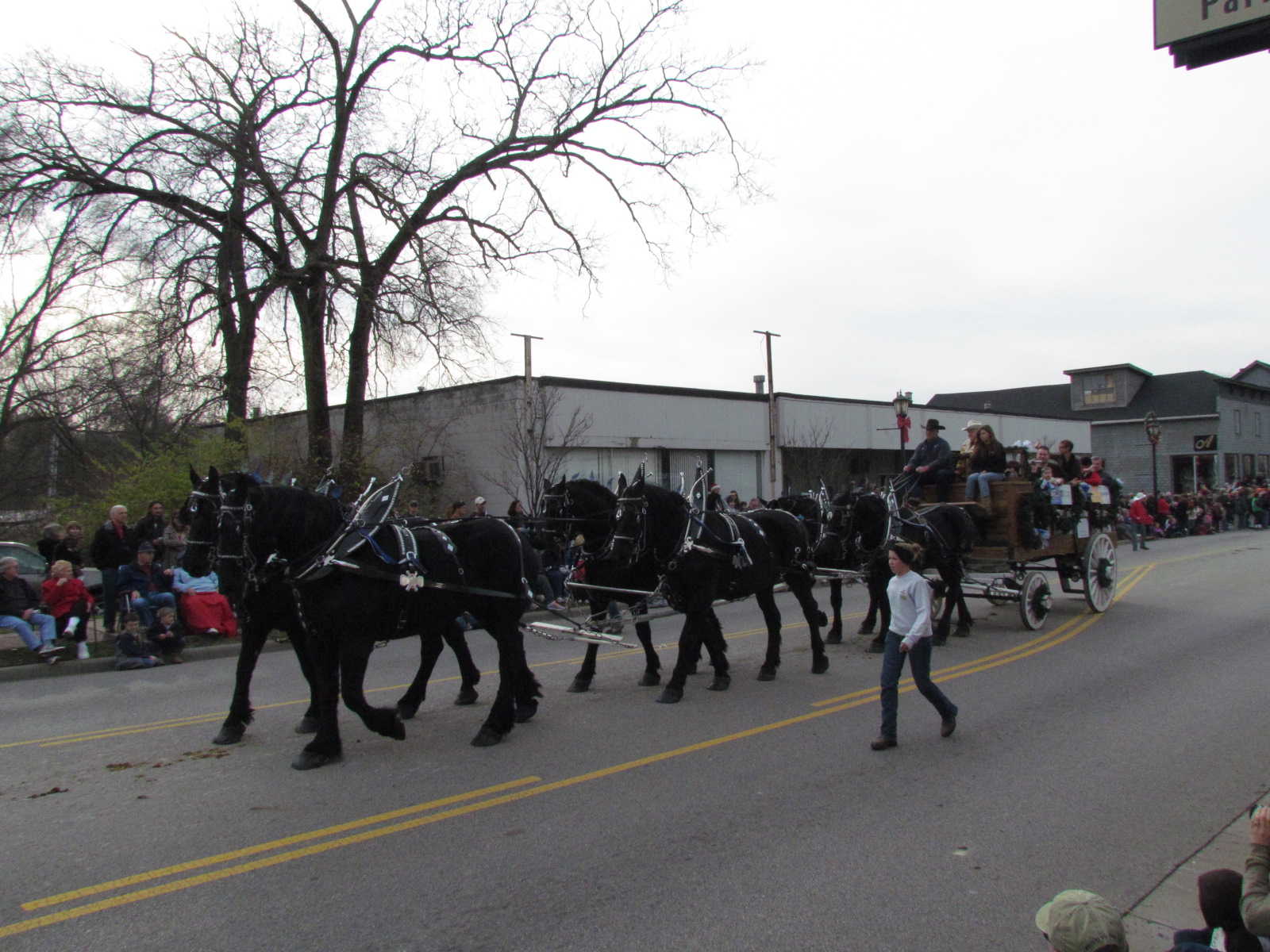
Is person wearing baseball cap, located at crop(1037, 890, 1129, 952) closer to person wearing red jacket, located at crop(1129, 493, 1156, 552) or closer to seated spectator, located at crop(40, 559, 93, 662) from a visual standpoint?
seated spectator, located at crop(40, 559, 93, 662)

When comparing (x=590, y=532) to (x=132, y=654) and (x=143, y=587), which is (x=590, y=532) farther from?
(x=143, y=587)

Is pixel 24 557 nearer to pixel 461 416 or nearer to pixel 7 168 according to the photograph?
pixel 7 168

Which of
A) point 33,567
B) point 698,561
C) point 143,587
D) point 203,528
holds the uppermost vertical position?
point 203,528

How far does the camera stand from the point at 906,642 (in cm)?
655

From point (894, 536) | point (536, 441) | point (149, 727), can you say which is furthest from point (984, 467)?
point (536, 441)

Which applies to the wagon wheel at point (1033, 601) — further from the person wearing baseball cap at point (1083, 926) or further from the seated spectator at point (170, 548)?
the seated spectator at point (170, 548)

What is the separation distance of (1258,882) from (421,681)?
6.15m

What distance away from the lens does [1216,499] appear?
38656 mm

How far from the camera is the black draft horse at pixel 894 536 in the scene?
10578 millimetres

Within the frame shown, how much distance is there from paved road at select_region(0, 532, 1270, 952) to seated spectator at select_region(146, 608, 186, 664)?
8.29 feet

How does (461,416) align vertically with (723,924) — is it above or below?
above

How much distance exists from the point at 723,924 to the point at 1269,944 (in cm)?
200

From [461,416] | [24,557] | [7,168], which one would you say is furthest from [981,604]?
[7,168]

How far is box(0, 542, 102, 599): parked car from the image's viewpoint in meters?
14.0
